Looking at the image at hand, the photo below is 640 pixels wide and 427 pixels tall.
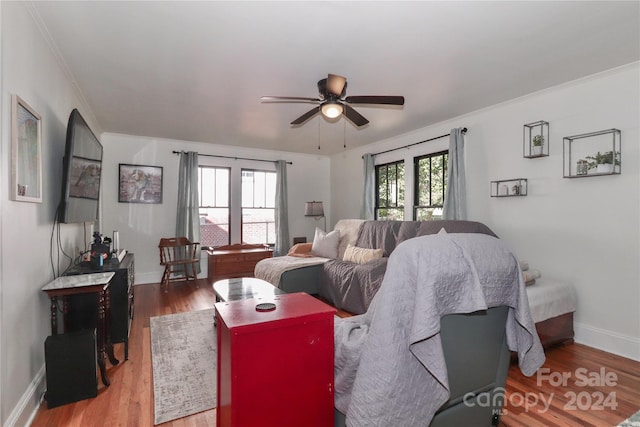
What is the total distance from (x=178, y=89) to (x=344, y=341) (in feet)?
9.82

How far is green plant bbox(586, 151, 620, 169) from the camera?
273 cm

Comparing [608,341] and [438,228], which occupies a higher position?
[438,228]

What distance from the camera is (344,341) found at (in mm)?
1382

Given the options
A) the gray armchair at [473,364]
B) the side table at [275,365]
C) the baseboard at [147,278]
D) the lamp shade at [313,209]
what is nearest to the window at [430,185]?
the lamp shade at [313,209]

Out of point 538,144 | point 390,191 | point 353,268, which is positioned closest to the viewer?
point 538,144

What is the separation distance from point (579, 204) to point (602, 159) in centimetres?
44

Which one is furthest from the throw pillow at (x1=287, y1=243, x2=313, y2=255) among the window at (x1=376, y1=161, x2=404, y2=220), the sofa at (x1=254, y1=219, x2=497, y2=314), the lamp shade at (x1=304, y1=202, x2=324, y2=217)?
the window at (x1=376, y1=161, x2=404, y2=220)

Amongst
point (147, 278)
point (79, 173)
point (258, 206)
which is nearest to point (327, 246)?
point (258, 206)

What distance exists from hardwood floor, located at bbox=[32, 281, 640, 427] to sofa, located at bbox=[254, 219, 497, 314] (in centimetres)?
141

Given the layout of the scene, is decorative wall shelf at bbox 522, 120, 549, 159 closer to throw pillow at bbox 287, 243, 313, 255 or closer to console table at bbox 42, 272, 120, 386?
throw pillow at bbox 287, 243, 313, 255

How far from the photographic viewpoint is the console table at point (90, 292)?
6.82ft

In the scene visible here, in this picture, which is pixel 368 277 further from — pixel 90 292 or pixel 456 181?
pixel 90 292

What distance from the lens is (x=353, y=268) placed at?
3834mm

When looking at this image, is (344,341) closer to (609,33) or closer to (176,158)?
(609,33)
